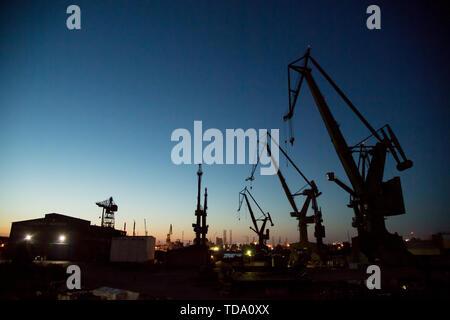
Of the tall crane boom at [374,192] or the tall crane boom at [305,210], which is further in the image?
the tall crane boom at [305,210]

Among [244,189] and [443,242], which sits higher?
[244,189]

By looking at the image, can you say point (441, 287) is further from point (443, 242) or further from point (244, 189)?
point (244, 189)

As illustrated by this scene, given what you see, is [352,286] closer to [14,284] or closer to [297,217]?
[14,284]

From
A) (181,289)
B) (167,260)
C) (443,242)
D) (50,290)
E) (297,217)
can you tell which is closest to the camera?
(50,290)

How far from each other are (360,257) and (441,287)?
355cm

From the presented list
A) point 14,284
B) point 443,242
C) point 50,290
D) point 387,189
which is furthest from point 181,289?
point 443,242

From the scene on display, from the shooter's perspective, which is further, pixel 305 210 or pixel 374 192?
pixel 305 210

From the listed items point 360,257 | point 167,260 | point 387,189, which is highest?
point 387,189

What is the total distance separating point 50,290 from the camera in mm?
10523

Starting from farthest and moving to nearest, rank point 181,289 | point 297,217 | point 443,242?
point 443,242 → point 297,217 → point 181,289

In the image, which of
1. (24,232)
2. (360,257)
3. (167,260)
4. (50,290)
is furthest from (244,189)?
(50,290)

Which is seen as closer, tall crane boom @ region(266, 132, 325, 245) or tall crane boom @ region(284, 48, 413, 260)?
tall crane boom @ region(284, 48, 413, 260)

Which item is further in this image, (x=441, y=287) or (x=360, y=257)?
(x=360, y=257)
